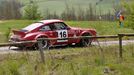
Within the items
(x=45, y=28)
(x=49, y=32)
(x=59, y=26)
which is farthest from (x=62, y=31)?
(x=45, y=28)

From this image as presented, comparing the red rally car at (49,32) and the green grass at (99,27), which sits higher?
the red rally car at (49,32)

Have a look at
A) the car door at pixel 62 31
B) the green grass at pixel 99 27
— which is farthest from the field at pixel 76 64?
the green grass at pixel 99 27

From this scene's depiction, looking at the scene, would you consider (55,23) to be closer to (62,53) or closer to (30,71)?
(62,53)

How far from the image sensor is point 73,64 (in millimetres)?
11484

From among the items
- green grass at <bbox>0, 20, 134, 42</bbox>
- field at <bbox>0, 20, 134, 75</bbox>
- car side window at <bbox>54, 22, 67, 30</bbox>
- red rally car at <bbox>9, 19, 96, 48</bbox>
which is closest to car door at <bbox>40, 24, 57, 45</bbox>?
red rally car at <bbox>9, 19, 96, 48</bbox>

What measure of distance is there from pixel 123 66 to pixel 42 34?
7949 millimetres

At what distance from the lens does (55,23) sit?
19.8m

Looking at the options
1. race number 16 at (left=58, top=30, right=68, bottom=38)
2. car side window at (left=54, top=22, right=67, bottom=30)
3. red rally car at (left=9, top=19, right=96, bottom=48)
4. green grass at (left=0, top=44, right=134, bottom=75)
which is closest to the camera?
green grass at (left=0, top=44, right=134, bottom=75)

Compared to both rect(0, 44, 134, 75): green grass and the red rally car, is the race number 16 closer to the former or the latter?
the red rally car

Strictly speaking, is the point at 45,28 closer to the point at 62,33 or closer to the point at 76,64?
the point at 62,33

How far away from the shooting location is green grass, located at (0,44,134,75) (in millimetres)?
9969

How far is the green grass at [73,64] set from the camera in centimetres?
997

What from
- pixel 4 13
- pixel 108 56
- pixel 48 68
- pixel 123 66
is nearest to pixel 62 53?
pixel 108 56

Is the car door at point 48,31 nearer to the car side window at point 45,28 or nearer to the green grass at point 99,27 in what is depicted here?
the car side window at point 45,28
